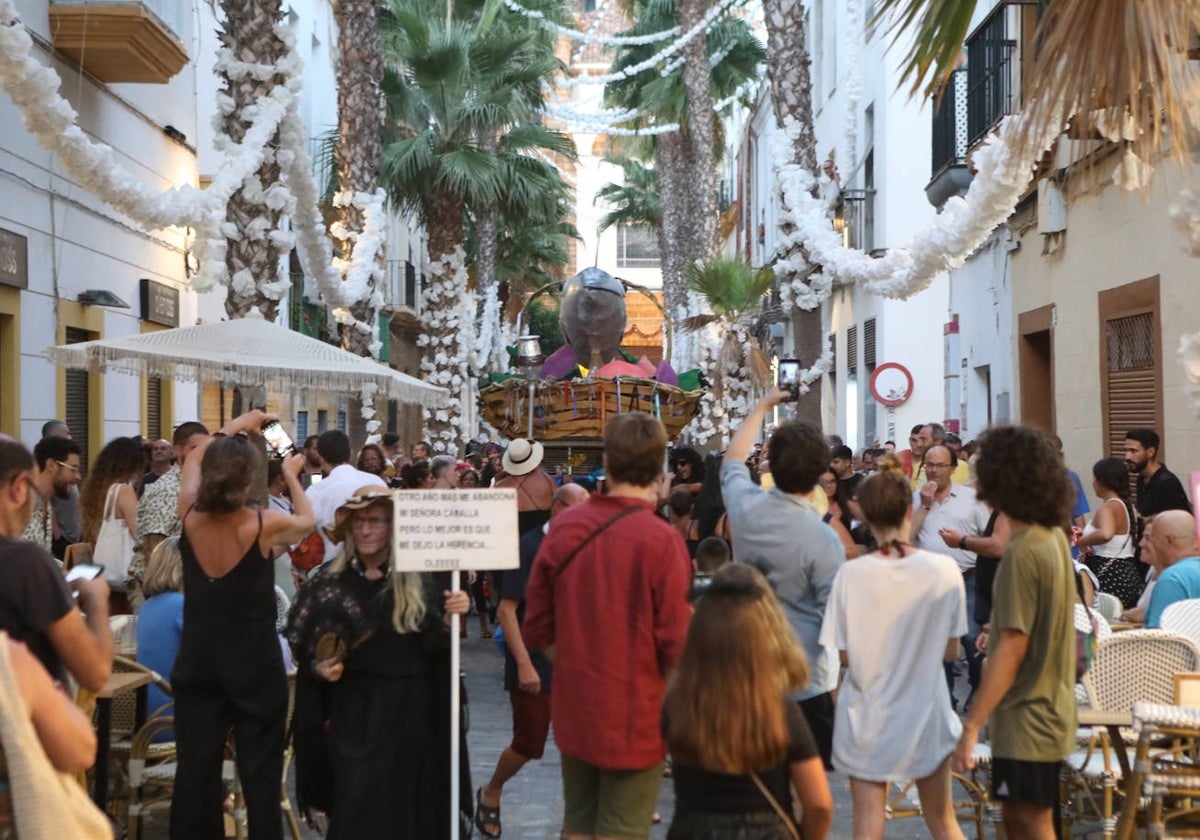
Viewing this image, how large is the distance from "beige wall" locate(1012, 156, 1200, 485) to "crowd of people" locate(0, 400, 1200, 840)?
18.1 ft


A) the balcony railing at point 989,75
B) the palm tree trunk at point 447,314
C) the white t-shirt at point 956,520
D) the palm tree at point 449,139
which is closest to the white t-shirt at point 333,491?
the white t-shirt at point 956,520

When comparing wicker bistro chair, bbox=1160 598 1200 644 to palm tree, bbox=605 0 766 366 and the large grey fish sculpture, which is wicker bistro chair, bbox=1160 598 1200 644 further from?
palm tree, bbox=605 0 766 366

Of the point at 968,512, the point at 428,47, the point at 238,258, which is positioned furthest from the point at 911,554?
the point at 428,47

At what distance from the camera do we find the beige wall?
12398 mm

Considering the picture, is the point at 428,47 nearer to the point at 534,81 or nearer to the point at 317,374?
the point at 534,81

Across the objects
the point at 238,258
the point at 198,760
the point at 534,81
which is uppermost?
the point at 534,81

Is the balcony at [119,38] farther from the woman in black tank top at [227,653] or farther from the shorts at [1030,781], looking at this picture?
the shorts at [1030,781]

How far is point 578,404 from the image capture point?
14852 millimetres

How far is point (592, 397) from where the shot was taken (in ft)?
48.6

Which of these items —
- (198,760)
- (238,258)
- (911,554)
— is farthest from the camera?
(238,258)

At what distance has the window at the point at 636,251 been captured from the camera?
268ft

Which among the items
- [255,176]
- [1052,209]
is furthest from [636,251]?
[255,176]

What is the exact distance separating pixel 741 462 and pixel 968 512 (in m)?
3.88

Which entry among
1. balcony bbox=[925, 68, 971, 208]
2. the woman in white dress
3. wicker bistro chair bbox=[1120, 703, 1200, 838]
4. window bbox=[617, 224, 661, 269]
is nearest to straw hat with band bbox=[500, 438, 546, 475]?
wicker bistro chair bbox=[1120, 703, 1200, 838]
